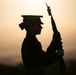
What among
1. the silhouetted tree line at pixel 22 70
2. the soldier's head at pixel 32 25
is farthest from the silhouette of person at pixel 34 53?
the silhouetted tree line at pixel 22 70

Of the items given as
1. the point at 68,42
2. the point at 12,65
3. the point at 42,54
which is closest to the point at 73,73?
the point at 68,42

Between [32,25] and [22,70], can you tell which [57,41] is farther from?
[22,70]

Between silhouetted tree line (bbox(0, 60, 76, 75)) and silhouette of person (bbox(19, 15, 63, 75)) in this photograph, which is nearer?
silhouette of person (bbox(19, 15, 63, 75))

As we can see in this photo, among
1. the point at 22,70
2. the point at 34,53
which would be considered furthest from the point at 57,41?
the point at 22,70

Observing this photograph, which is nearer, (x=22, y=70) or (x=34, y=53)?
(x=34, y=53)

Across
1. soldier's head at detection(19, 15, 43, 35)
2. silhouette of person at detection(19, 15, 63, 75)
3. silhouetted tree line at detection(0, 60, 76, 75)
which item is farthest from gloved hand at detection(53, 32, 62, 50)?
silhouetted tree line at detection(0, 60, 76, 75)

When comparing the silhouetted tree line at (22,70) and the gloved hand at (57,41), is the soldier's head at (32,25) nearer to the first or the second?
the gloved hand at (57,41)

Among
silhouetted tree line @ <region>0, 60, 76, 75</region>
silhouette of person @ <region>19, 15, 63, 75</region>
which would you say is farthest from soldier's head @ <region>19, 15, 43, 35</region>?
silhouetted tree line @ <region>0, 60, 76, 75</region>

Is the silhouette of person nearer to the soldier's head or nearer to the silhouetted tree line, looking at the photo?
the soldier's head

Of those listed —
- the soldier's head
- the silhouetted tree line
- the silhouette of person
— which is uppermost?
the soldier's head

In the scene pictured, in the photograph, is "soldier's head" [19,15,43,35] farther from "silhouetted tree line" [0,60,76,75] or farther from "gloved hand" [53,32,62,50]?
Answer: "silhouetted tree line" [0,60,76,75]

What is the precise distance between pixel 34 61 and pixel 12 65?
1.96 feet

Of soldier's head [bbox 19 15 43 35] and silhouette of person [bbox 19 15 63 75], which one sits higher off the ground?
soldier's head [bbox 19 15 43 35]

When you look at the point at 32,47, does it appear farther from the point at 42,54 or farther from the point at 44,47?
the point at 44,47
